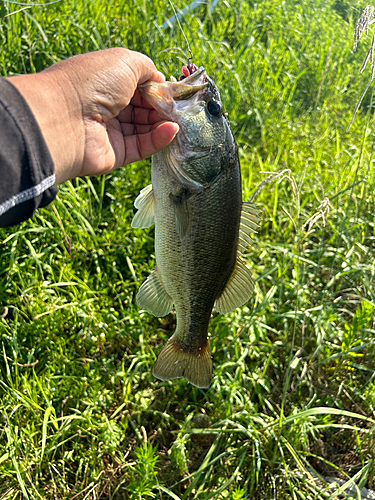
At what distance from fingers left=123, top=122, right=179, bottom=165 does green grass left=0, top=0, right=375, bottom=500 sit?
532 mm

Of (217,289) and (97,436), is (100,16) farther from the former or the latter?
(97,436)

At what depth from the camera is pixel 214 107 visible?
1916 millimetres

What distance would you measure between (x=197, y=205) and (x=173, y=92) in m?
0.49

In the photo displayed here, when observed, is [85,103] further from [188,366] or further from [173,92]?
[188,366]

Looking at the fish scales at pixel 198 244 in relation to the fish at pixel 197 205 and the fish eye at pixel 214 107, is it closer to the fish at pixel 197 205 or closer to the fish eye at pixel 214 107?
the fish at pixel 197 205

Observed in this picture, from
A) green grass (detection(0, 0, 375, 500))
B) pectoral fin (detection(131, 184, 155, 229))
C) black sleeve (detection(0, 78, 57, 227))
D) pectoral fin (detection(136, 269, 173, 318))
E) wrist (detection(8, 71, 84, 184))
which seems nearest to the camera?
black sleeve (detection(0, 78, 57, 227))

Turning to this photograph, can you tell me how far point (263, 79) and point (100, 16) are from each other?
1713 millimetres

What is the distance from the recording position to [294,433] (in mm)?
2600

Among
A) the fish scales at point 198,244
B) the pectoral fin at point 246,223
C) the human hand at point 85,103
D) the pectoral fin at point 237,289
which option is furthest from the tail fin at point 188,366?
the human hand at point 85,103

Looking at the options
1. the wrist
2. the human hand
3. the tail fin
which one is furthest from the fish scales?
the wrist

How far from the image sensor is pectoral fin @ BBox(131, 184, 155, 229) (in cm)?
210

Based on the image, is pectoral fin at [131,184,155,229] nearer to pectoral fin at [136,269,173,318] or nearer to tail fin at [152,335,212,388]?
pectoral fin at [136,269,173,318]

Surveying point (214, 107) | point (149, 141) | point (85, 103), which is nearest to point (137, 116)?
point (149, 141)

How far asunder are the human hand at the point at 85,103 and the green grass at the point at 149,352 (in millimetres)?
512
